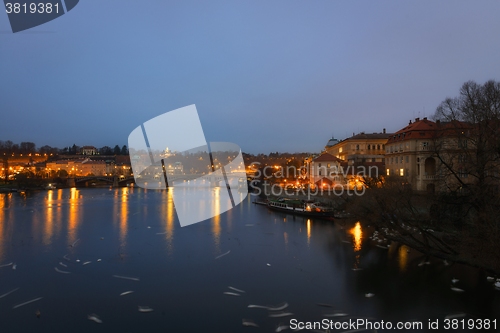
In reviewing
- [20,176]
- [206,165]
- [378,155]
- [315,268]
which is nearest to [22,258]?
[315,268]

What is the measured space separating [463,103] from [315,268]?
3.78 meters

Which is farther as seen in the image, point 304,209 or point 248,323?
point 304,209

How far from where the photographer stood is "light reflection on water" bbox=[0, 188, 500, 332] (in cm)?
353

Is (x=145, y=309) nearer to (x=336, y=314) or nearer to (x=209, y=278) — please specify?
(x=209, y=278)

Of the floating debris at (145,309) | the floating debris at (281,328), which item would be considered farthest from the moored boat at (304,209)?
Answer: the floating debris at (145,309)

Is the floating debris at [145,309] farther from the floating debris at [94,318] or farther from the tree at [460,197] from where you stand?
the tree at [460,197]

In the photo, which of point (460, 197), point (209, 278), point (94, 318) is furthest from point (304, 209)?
point (94, 318)

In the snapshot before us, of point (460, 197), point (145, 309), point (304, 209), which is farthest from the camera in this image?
point (304, 209)

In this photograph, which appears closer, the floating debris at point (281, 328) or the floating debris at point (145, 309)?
the floating debris at point (281, 328)

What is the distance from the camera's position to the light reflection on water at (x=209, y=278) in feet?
11.6

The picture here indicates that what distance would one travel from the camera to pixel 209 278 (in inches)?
178

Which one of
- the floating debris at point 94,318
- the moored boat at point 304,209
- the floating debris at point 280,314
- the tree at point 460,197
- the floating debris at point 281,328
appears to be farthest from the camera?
the moored boat at point 304,209

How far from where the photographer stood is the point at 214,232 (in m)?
7.57

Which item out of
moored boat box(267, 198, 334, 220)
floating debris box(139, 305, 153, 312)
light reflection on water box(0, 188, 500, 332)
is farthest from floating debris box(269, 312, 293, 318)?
moored boat box(267, 198, 334, 220)
